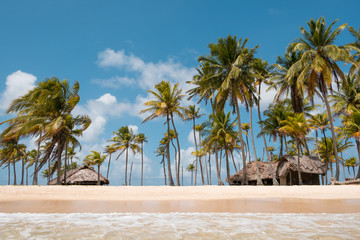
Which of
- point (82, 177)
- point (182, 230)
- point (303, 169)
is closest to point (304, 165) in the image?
point (303, 169)

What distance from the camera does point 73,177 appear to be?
2998 centimetres

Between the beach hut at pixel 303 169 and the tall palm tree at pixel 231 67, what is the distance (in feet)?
15.4

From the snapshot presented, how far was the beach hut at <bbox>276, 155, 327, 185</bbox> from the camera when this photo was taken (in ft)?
68.7

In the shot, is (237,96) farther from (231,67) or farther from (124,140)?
(124,140)

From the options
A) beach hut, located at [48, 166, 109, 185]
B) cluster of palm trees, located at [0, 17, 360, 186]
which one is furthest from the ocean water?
beach hut, located at [48, 166, 109, 185]

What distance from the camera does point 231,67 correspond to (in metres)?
20.6

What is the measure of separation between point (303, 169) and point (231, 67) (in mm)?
11017

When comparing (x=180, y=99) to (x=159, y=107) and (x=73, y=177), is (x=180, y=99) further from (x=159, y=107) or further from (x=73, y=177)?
(x=73, y=177)

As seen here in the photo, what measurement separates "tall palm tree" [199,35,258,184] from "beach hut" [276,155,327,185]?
4.69 metres

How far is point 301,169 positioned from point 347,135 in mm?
5953

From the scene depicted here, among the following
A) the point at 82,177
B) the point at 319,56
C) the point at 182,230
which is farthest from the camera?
the point at 82,177

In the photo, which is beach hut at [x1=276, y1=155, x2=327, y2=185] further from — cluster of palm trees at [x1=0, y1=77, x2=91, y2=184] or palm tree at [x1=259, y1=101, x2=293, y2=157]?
cluster of palm trees at [x1=0, y1=77, x2=91, y2=184]

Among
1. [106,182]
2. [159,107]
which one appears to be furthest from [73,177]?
[159,107]

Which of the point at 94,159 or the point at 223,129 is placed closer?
the point at 223,129
